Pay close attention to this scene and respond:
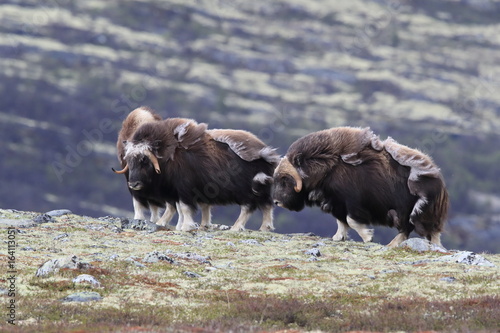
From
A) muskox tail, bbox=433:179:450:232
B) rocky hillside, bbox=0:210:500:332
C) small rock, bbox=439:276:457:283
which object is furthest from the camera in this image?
muskox tail, bbox=433:179:450:232

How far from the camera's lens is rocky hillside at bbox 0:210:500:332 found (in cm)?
848

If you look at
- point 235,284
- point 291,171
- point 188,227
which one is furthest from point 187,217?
point 235,284

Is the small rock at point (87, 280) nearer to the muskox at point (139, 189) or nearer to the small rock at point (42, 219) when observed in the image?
the muskox at point (139, 189)

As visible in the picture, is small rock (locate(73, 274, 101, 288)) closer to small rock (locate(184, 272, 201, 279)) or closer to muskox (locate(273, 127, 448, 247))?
small rock (locate(184, 272, 201, 279))

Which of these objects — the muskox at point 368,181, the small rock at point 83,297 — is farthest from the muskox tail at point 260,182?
the small rock at point 83,297

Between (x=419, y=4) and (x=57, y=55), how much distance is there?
78.8 meters

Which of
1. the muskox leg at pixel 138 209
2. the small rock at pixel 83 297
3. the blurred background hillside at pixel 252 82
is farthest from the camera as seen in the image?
the blurred background hillside at pixel 252 82

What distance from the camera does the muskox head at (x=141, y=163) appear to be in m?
15.8

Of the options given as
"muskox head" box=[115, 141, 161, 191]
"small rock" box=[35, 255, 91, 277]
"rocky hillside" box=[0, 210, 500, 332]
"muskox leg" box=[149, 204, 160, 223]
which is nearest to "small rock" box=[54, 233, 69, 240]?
"rocky hillside" box=[0, 210, 500, 332]

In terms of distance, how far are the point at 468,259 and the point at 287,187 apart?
12.0 ft

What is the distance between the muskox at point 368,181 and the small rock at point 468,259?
6.04ft

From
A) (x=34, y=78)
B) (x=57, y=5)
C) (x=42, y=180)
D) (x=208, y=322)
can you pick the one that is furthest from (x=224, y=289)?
(x=57, y=5)

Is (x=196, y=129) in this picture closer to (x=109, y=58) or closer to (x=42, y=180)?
(x=42, y=180)

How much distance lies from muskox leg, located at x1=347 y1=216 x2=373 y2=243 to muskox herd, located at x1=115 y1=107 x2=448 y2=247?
18mm
